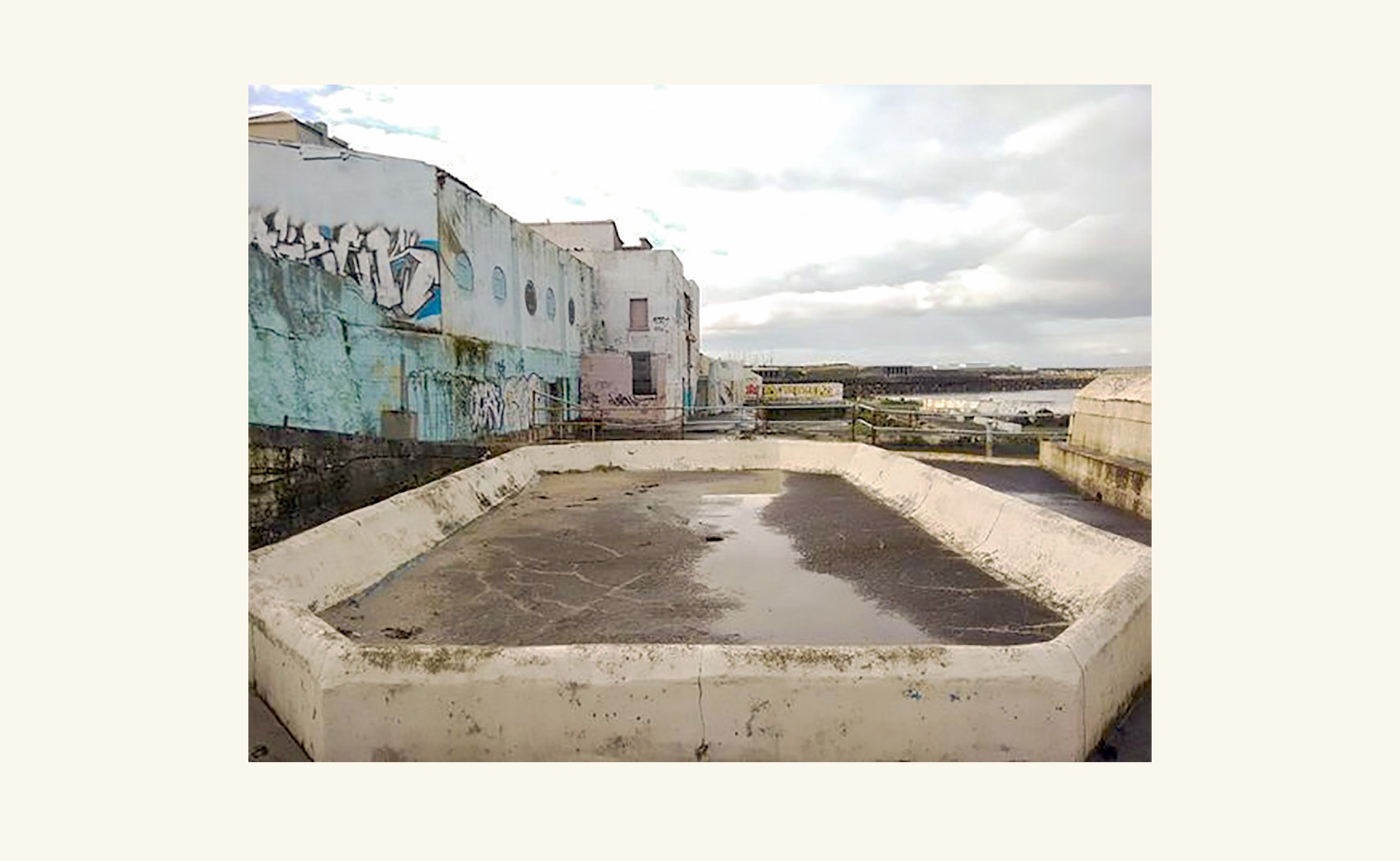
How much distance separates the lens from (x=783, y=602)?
5648 mm

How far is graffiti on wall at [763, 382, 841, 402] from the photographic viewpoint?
1619 inches

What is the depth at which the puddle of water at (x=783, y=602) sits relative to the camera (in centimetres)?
492

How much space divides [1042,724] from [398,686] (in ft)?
9.38

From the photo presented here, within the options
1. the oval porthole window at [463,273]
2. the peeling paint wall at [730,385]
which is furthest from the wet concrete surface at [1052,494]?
the peeling paint wall at [730,385]

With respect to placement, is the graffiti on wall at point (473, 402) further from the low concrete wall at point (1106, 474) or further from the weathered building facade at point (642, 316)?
the low concrete wall at point (1106, 474)

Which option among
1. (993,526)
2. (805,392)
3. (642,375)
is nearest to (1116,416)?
(993,526)

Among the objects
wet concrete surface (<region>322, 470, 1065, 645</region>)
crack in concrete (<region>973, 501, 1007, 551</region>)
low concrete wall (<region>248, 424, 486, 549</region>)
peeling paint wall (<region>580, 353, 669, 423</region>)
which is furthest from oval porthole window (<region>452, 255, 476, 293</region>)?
crack in concrete (<region>973, 501, 1007, 551</region>)

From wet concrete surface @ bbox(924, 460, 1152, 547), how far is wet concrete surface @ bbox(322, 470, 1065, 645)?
281 centimetres

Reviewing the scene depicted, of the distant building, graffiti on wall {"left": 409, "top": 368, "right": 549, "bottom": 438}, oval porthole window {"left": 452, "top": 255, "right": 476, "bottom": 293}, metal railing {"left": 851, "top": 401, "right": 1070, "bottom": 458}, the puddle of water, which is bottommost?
the puddle of water

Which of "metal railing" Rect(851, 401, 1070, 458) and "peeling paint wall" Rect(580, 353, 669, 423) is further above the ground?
"peeling paint wall" Rect(580, 353, 669, 423)

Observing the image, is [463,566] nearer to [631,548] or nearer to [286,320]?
[631,548]

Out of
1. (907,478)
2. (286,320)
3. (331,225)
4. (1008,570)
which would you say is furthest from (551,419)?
(1008,570)

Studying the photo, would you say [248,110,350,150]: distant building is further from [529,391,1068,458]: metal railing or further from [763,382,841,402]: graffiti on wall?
[763,382,841,402]: graffiti on wall

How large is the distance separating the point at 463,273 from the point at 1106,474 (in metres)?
12.5
